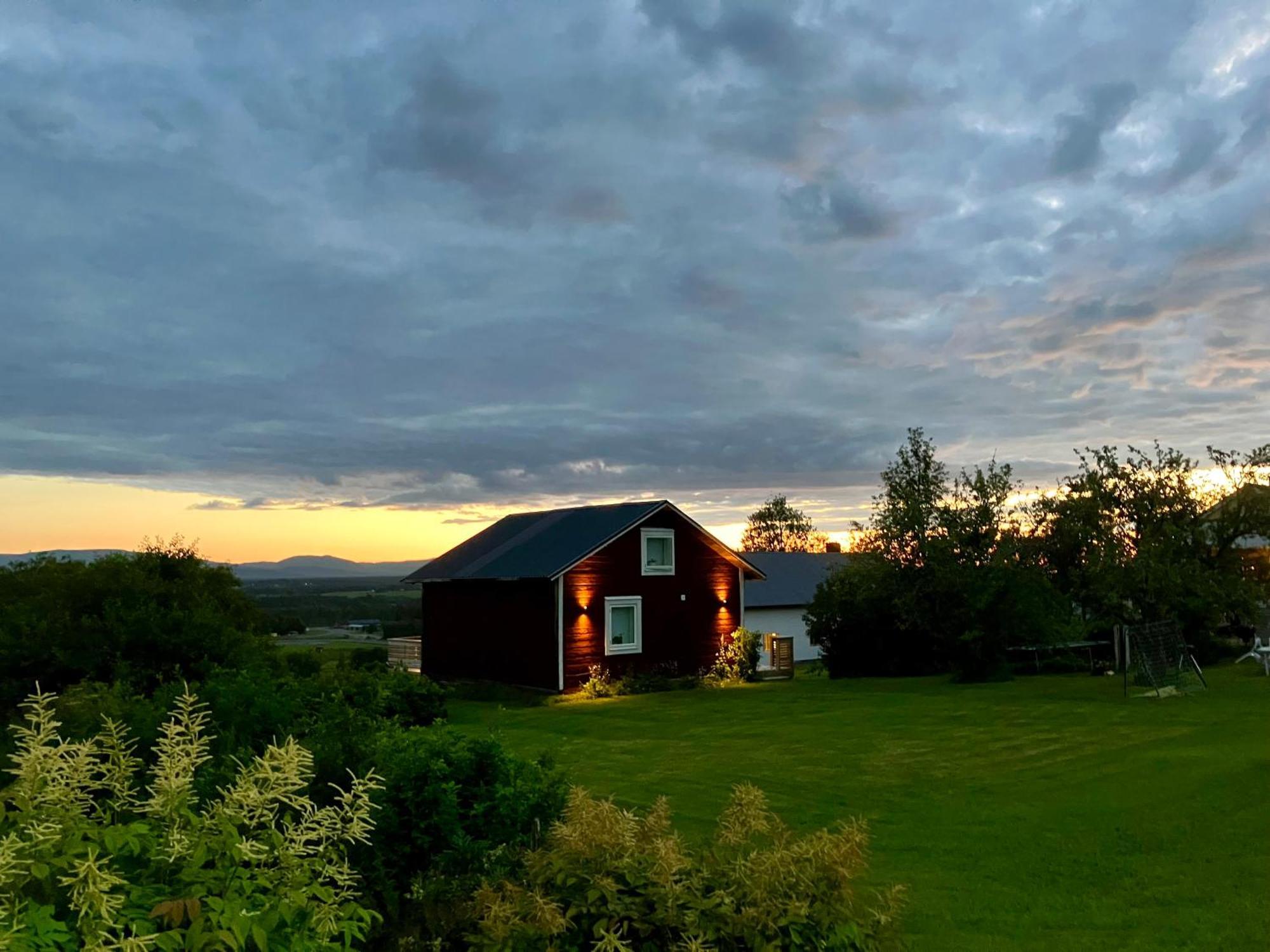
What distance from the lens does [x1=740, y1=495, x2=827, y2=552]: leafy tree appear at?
107 meters

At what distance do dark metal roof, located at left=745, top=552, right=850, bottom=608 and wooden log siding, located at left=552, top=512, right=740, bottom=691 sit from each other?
1034 centimetres

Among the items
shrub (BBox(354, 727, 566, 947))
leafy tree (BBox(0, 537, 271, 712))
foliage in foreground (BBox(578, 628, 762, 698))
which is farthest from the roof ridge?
shrub (BBox(354, 727, 566, 947))

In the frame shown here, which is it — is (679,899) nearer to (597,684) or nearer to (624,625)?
(597,684)

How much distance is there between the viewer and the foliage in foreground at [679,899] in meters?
5.20

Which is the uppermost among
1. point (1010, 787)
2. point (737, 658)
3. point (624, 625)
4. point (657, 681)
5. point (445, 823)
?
point (624, 625)

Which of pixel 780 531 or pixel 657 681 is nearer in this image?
pixel 657 681

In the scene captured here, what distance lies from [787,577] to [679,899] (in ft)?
152

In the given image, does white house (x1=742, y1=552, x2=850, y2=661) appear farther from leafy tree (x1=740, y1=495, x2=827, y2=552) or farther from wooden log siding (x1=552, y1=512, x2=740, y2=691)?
leafy tree (x1=740, y1=495, x2=827, y2=552)

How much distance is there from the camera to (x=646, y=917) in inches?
209

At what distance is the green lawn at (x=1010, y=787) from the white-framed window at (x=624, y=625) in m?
4.28

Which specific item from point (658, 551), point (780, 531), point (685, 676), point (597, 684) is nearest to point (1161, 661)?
point (685, 676)

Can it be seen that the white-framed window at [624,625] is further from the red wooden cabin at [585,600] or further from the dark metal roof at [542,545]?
the dark metal roof at [542,545]

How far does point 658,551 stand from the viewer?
33281 millimetres

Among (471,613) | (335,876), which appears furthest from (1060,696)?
(335,876)
